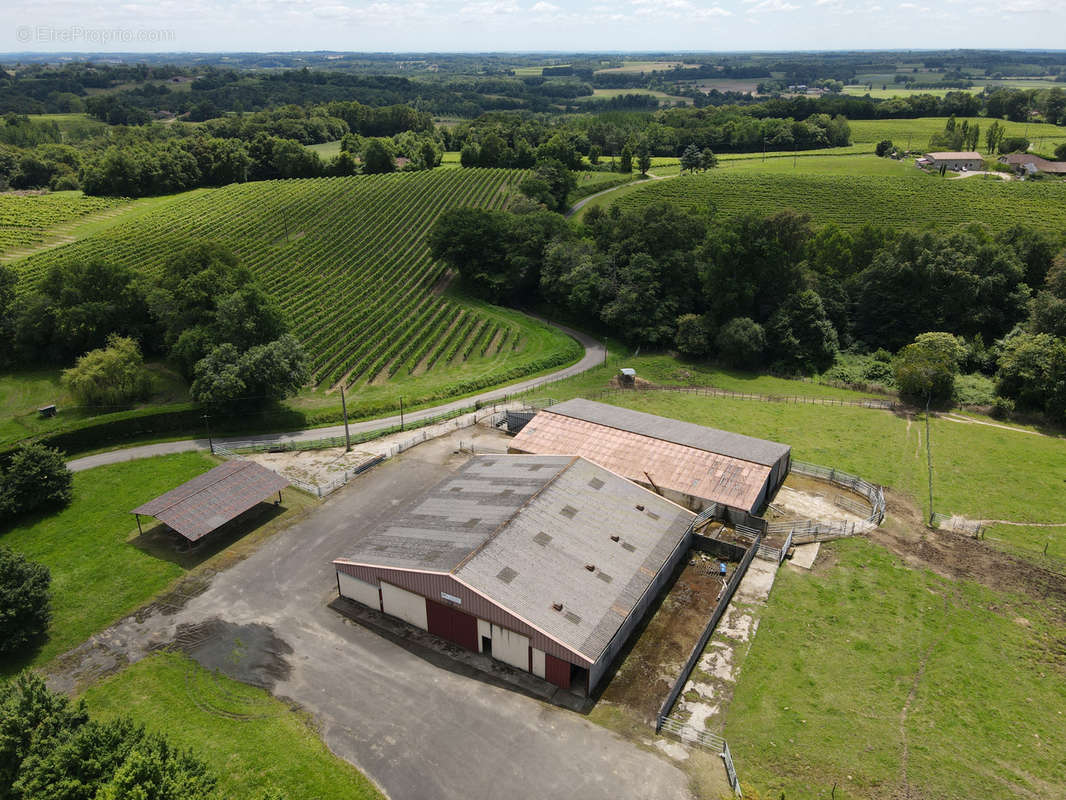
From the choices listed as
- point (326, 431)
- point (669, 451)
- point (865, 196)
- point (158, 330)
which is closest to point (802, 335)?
point (669, 451)

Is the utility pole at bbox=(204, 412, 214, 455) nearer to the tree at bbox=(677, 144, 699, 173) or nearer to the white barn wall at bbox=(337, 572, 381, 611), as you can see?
the white barn wall at bbox=(337, 572, 381, 611)

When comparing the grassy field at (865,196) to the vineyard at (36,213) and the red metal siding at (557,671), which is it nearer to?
the red metal siding at (557,671)

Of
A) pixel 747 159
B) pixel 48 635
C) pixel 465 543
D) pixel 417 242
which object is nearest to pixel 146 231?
pixel 417 242

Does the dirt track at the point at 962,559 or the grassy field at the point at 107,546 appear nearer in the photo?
the grassy field at the point at 107,546

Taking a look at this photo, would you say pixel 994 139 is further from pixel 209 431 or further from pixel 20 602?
pixel 20 602

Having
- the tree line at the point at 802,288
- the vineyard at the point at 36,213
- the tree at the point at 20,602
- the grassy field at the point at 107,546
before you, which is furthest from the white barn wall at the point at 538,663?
the vineyard at the point at 36,213
